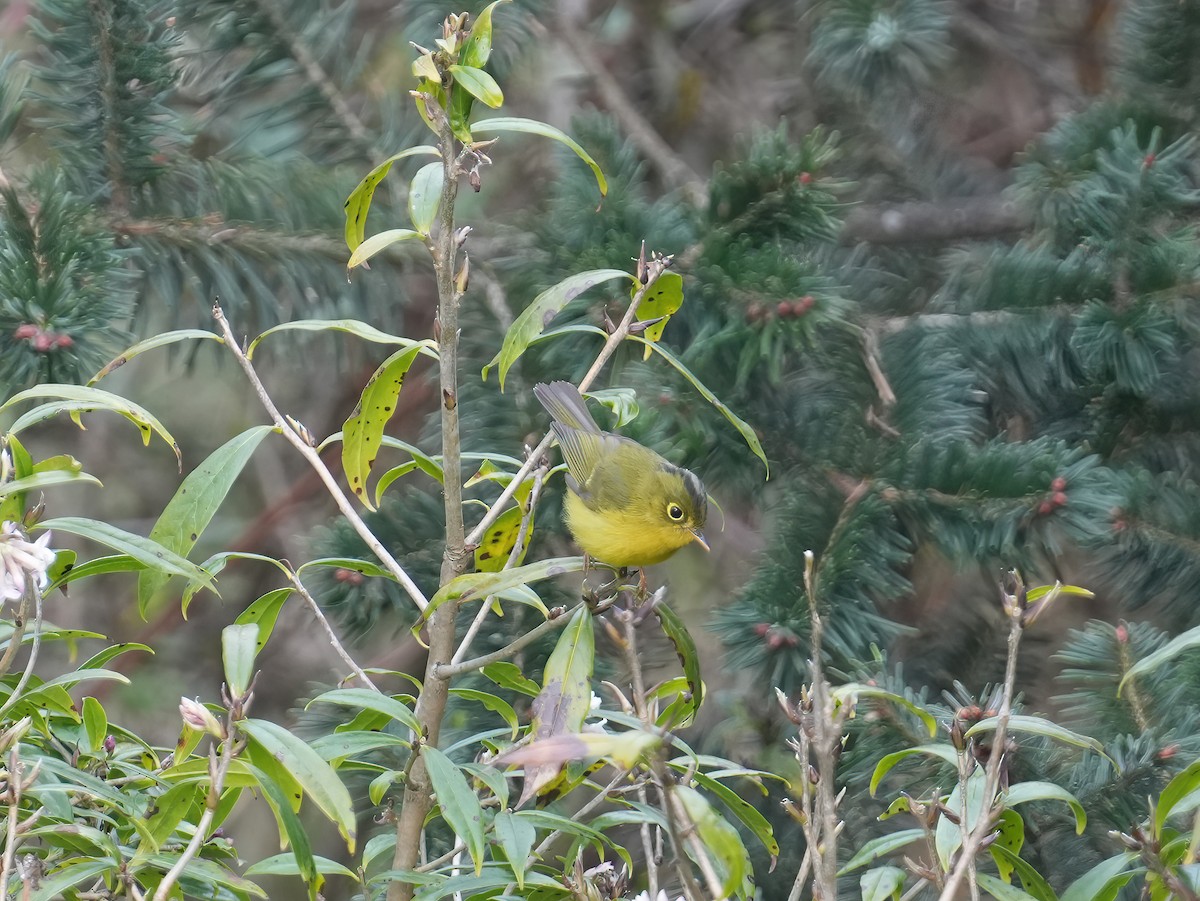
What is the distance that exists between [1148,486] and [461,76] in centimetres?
98

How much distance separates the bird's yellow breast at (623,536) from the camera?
4.19 ft

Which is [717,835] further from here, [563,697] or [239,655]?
[239,655]

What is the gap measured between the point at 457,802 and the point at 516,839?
61 mm

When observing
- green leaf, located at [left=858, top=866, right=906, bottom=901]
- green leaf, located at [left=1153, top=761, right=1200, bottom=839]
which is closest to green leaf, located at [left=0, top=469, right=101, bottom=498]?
green leaf, located at [left=858, top=866, right=906, bottom=901]

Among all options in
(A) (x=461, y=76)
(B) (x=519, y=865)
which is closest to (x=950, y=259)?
(A) (x=461, y=76)

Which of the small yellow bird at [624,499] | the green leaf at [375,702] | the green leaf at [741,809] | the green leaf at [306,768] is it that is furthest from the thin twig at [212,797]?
the small yellow bird at [624,499]

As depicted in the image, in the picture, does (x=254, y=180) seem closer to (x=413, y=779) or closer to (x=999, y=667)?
(x=413, y=779)

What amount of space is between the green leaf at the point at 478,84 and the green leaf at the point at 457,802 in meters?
0.46

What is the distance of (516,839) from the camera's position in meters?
0.83

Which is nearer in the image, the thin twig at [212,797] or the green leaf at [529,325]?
the thin twig at [212,797]

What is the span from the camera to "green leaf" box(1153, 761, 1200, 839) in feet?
2.60

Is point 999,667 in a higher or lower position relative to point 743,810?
lower

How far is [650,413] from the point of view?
141 centimetres

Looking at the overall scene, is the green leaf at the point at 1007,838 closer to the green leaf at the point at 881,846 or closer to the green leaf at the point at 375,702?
the green leaf at the point at 881,846
